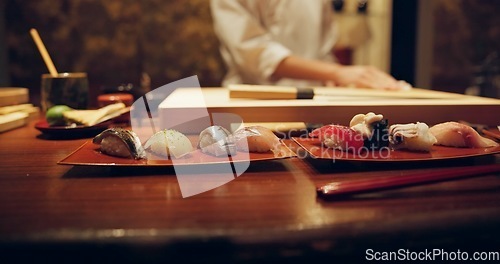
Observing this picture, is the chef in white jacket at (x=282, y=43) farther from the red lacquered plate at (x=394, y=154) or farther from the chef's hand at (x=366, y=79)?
the red lacquered plate at (x=394, y=154)

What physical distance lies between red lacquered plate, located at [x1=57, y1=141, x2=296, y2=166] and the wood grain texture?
0.02m

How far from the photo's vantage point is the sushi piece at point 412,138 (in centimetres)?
78

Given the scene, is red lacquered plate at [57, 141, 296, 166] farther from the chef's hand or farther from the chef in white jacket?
the chef in white jacket

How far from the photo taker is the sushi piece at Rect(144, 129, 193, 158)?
728mm

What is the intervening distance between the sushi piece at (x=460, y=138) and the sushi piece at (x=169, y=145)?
0.48 meters

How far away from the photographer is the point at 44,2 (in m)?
2.77

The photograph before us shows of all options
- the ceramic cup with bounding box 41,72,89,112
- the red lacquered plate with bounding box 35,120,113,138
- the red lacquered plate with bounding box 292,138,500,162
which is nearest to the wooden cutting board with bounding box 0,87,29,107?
the ceramic cup with bounding box 41,72,89,112

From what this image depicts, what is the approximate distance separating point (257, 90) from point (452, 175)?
2.15 feet

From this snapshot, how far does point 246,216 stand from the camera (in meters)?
0.51

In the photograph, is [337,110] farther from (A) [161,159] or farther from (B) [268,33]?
(B) [268,33]

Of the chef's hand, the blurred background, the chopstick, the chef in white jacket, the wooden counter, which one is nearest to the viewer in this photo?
the chopstick

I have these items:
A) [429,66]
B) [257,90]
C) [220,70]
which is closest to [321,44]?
[220,70]

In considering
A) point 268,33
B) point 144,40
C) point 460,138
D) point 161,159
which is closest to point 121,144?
point 161,159

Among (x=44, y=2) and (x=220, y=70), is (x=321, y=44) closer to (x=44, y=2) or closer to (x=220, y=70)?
(x=220, y=70)
